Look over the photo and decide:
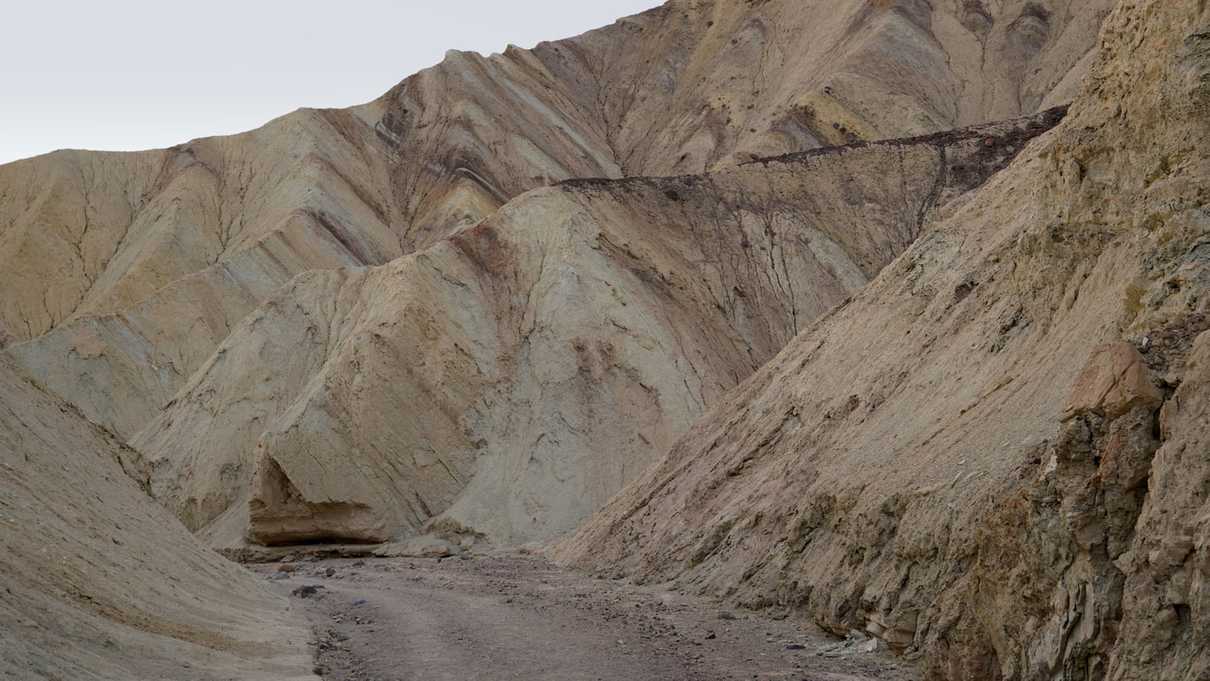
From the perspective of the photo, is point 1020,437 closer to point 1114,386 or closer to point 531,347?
point 1114,386

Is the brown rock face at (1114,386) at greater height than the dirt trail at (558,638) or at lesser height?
greater

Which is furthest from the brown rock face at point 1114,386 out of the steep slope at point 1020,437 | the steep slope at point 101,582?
the steep slope at point 101,582

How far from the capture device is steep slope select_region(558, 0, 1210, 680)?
8203 mm

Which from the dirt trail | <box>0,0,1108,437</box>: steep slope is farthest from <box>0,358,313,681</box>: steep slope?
<box>0,0,1108,437</box>: steep slope

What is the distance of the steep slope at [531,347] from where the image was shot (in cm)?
3081

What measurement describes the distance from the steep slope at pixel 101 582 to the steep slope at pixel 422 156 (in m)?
29.9

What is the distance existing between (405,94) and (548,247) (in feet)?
110

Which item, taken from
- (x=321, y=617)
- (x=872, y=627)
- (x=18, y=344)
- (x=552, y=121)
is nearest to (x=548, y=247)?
(x=18, y=344)

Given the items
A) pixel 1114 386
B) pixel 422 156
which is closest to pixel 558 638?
pixel 1114 386

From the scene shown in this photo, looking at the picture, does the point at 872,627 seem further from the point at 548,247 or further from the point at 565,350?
the point at 548,247

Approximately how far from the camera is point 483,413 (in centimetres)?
3344

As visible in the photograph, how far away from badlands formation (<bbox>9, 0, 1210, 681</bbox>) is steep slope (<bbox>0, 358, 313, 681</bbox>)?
0.07 metres

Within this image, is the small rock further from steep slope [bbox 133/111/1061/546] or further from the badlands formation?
steep slope [bbox 133/111/1061/546]

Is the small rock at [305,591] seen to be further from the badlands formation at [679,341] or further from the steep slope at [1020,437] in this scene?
the steep slope at [1020,437]
